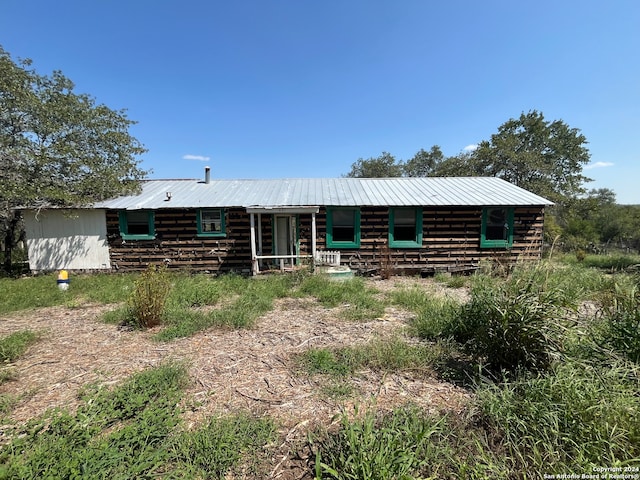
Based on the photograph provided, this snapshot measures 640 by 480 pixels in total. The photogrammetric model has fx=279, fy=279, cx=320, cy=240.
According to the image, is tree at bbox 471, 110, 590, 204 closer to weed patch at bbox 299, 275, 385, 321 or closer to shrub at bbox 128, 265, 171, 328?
weed patch at bbox 299, 275, 385, 321

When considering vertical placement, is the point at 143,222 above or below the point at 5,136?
below

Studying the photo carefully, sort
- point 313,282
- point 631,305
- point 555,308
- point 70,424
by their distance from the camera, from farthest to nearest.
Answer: point 313,282
point 631,305
point 555,308
point 70,424

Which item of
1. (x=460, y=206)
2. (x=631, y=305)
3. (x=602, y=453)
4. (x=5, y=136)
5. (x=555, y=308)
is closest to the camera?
(x=602, y=453)

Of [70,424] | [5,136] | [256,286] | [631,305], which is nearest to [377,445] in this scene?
[70,424]

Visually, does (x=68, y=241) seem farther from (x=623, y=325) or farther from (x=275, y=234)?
(x=623, y=325)

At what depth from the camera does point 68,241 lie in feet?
36.2

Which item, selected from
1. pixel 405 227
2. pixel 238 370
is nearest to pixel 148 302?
pixel 238 370

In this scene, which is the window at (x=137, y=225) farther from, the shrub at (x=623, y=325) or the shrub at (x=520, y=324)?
the shrub at (x=623, y=325)

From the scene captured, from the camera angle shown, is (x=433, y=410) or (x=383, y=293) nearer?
(x=433, y=410)

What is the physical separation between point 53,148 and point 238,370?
12.0 metres

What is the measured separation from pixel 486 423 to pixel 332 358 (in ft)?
6.59

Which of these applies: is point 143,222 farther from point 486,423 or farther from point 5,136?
point 486,423

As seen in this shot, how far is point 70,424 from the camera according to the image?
8.68ft

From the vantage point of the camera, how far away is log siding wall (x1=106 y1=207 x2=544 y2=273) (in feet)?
36.4
